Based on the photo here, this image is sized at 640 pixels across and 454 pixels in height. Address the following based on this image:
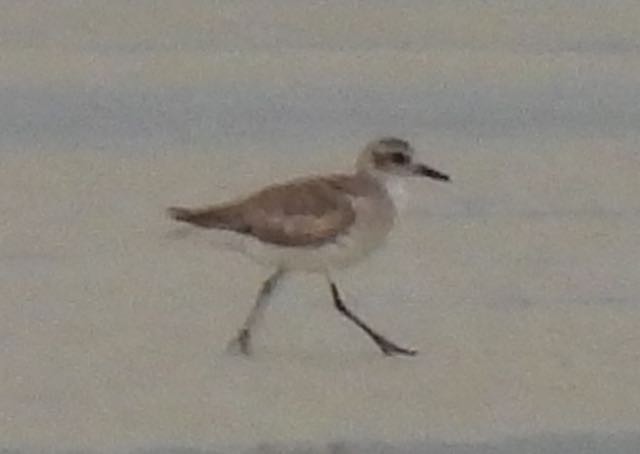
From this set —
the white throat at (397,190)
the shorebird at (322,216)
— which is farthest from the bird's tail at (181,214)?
the white throat at (397,190)

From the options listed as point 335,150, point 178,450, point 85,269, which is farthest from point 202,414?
point 335,150

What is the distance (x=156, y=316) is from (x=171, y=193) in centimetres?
10

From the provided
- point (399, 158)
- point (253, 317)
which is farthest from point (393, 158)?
point (253, 317)

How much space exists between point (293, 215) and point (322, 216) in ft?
0.05

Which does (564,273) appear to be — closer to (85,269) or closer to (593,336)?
(593,336)

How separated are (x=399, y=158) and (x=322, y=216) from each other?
57mm

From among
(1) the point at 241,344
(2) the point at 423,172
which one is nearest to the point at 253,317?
(1) the point at 241,344

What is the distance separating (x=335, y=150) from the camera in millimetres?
971

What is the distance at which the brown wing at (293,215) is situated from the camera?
2.63 ft

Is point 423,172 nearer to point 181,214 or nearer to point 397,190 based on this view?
point 397,190

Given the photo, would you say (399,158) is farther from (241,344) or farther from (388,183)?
(241,344)

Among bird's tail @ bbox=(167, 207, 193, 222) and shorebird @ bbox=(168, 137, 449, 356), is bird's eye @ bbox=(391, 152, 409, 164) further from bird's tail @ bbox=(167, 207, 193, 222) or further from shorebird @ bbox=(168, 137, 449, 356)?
bird's tail @ bbox=(167, 207, 193, 222)

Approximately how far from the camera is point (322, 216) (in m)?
0.80

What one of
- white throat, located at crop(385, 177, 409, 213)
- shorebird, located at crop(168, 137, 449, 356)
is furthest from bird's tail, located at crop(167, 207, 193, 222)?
white throat, located at crop(385, 177, 409, 213)
